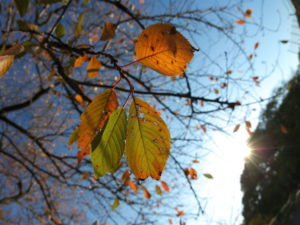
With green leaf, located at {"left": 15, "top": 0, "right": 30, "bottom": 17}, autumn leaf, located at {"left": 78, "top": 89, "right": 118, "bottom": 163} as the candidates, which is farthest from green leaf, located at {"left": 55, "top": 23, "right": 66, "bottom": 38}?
autumn leaf, located at {"left": 78, "top": 89, "right": 118, "bottom": 163}

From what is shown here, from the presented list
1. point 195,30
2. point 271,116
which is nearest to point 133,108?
point 195,30

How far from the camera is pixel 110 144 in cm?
40

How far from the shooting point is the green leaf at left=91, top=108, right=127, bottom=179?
378 mm

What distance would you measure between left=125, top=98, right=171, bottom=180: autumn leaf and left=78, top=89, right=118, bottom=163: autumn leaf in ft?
0.18

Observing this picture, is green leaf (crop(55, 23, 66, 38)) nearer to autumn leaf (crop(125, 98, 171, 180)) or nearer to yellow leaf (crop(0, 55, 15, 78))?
yellow leaf (crop(0, 55, 15, 78))

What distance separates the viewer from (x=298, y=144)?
7809mm

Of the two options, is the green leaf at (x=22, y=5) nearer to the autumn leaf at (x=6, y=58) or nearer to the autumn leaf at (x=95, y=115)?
the autumn leaf at (x=6, y=58)

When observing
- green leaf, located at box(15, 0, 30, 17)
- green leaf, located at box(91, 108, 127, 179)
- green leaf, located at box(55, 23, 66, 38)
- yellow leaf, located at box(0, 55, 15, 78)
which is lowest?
green leaf, located at box(91, 108, 127, 179)

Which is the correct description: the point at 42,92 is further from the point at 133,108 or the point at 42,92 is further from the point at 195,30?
the point at 133,108

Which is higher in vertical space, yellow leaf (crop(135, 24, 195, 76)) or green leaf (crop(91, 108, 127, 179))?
yellow leaf (crop(135, 24, 195, 76))

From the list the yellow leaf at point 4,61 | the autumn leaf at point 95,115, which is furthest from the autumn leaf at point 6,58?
the autumn leaf at point 95,115

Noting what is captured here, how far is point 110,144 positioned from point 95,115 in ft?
0.27

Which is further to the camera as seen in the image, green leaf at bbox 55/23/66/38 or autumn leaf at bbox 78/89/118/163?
green leaf at bbox 55/23/66/38

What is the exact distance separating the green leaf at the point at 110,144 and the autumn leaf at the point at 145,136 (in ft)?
0.09
